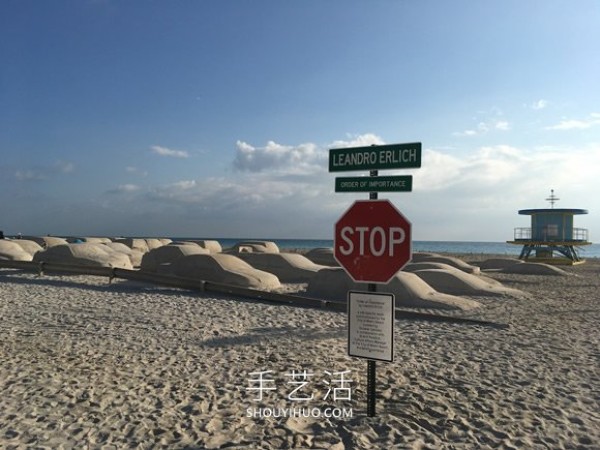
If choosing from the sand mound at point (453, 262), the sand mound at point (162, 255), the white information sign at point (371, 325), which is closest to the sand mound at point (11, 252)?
the sand mound at point (162, 255)

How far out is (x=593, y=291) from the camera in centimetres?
2041

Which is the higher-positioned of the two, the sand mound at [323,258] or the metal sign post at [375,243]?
the metal sign post at [375,243]

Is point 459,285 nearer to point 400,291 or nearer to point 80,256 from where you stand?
point 400,291

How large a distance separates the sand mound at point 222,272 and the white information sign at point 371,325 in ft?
41.1

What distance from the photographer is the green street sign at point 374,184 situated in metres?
4.73

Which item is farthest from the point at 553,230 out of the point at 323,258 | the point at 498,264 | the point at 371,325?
the point at 371,325

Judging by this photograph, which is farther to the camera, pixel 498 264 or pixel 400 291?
pixel 498 264

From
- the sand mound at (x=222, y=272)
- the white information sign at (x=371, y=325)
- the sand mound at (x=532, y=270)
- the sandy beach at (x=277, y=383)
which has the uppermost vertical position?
the white information sign at (x=371, y=325)

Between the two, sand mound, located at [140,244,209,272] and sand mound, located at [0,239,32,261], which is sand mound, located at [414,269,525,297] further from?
sand mound, located at [0,239,32,261]

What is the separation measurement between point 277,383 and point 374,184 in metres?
3.14

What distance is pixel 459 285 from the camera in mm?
18391

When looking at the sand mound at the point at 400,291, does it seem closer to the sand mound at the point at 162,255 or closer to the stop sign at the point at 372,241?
the sand mound at the point at 162,255

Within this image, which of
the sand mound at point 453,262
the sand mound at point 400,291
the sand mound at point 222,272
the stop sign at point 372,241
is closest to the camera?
the stop sign at point 372,241

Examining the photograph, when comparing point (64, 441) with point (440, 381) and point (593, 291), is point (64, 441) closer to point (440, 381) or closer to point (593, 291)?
point (440, 381)
